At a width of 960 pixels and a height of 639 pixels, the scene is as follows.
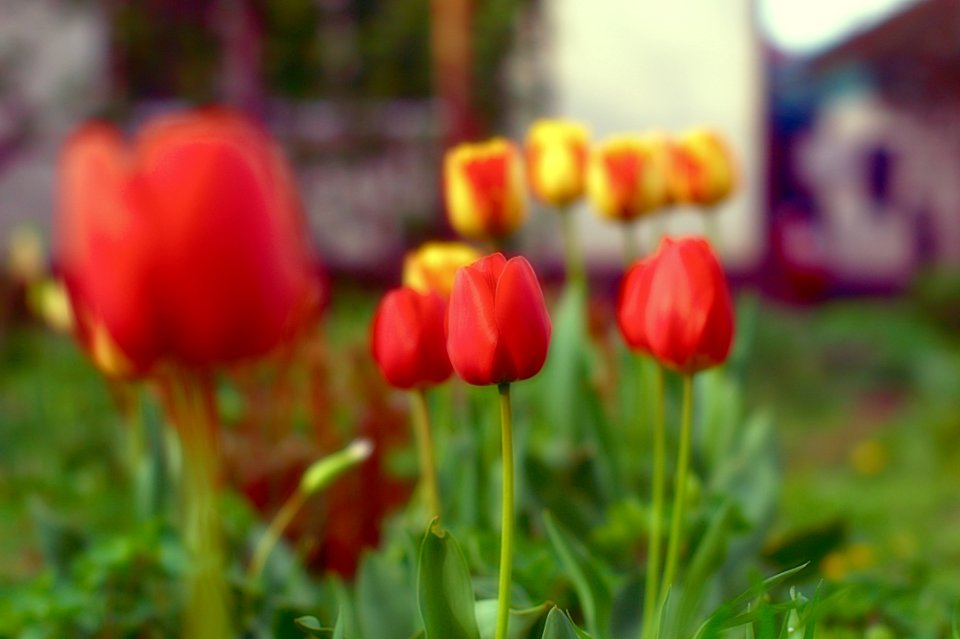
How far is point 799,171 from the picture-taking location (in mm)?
10539

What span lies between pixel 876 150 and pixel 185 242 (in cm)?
1075

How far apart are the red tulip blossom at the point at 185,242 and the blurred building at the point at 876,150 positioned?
8.31m

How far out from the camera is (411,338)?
3.59 ft

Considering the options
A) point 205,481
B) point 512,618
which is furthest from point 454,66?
point 205,481

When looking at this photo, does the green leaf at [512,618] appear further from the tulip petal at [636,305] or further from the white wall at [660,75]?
the white wall at [660,75]

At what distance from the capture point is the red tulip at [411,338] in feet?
3.56

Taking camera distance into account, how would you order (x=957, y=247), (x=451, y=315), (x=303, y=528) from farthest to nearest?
(x=957, y=247) < (x=303, y=528) < (x=451, y=315)

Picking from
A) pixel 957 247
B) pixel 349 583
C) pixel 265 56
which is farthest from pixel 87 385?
pixel 957 247

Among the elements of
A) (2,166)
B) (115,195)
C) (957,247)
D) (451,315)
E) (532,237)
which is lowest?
(957,247)

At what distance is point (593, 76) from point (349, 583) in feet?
19.5

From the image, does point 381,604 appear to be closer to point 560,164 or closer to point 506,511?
point 506,511

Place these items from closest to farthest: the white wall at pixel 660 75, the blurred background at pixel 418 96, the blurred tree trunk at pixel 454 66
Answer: the blurred tree trunk at pixel 454 66 → the blurred background at pixel 418 96 → the white wall at pixel 660 75

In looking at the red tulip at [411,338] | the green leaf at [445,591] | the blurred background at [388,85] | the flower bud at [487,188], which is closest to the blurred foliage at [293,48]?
the blurred background at [388,85]

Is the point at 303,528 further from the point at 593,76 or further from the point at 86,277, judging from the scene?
the point at 593,76
